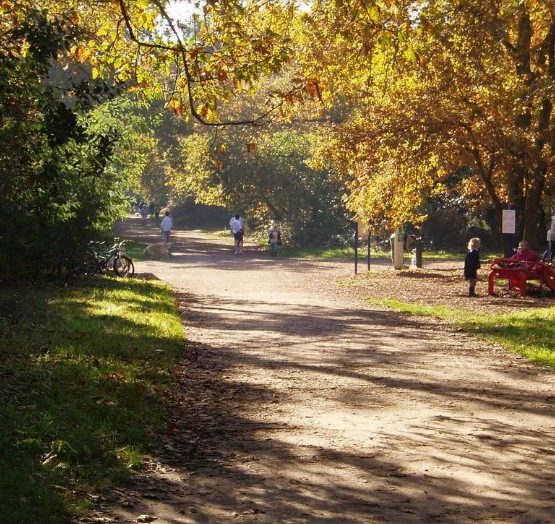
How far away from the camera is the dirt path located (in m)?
6.38

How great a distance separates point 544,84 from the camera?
2081 cm

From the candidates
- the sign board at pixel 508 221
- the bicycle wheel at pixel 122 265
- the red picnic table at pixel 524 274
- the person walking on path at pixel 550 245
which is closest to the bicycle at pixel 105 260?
the bicycle wheel at pixel 122 265

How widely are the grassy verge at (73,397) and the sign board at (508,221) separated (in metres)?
11.5

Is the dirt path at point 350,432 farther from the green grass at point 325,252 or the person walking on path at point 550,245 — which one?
the green grass at point 325,252

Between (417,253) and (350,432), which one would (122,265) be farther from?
(350,432)

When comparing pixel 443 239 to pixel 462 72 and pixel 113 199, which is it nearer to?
pixel 462 72

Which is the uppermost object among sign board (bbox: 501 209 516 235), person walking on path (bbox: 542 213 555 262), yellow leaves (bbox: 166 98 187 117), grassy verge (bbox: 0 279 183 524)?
yellow leaves (bbox: 166 98 187 117)

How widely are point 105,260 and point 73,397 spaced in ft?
55.6

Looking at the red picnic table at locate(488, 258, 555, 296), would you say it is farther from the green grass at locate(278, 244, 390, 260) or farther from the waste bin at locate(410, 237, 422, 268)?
the green grass at locate(278, 244, 390, 260)

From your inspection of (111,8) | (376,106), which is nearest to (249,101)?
(376,106)

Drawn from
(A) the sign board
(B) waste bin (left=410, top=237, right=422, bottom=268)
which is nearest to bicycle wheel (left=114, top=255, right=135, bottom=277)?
(A) the sign board

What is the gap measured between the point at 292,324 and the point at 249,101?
41.1m

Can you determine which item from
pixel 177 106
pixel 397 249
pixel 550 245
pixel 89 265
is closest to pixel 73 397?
pixel 177 106

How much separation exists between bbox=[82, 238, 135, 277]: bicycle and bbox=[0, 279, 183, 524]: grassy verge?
21.9 ft
